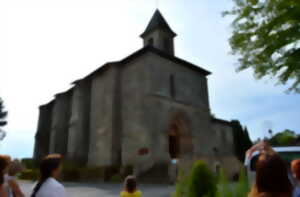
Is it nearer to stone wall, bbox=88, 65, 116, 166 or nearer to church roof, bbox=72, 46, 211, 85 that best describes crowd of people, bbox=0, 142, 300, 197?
stone wall, bbox=88, 65, 116, 166

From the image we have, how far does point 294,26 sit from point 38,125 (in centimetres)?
3526

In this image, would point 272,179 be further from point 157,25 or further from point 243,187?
point 157,25

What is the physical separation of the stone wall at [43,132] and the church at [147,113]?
37.3ft

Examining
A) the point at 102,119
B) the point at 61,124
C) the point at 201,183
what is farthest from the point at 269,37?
the point at 61,124

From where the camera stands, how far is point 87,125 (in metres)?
25.2

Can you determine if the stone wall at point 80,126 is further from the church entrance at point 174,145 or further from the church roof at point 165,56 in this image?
the church entrance at point 174,145

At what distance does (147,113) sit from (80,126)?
9251mm

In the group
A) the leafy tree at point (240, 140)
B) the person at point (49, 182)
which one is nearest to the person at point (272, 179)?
the person at point (49, 182)

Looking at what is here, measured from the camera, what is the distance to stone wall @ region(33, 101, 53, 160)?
33938 millimetres

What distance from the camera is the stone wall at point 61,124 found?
29.1 metres

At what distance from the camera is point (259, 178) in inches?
75.7

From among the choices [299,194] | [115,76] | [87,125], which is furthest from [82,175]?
[299,194]

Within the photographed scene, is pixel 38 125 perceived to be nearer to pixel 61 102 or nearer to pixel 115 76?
pixel 61 102

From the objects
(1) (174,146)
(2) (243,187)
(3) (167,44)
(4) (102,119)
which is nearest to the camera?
(2) (243,187)
